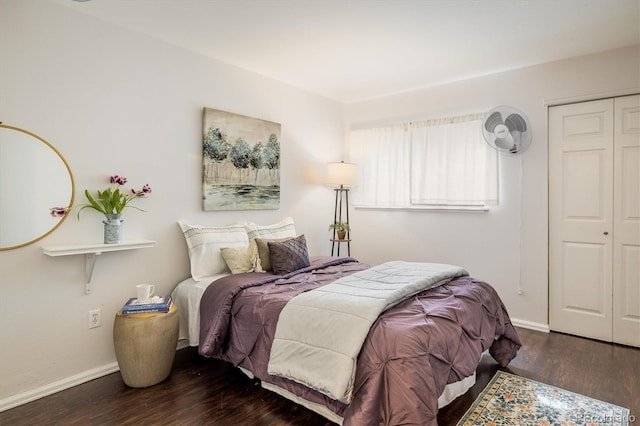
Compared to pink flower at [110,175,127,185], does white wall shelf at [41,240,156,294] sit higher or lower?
lower

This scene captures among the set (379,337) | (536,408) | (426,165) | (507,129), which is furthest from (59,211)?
(507,129)

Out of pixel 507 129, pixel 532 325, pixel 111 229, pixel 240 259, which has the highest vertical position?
pixel 507 129

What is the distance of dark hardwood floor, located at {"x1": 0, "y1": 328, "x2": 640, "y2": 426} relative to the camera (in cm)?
216

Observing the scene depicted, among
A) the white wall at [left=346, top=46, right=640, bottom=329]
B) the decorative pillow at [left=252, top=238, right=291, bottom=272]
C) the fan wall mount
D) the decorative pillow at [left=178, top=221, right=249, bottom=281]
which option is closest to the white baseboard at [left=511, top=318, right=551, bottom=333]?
the white wall at [left=346, top=46, right=640, bottom=329]

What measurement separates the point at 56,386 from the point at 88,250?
0.92m

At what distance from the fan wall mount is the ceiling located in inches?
18.7

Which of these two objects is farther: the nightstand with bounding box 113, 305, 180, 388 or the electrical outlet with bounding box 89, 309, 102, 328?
the electrical outlet with bounding box 89, 309, 102, 328

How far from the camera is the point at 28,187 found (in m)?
2.36

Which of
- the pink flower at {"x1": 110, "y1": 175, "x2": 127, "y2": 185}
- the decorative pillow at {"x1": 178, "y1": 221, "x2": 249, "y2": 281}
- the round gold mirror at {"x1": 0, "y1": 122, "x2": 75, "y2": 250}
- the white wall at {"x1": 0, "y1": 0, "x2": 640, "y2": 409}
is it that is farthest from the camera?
the decorative pillow at {"x1": 178, "y1": 221, "x2": 249, "y2": 281}

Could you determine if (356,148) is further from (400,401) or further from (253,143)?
(400,401)

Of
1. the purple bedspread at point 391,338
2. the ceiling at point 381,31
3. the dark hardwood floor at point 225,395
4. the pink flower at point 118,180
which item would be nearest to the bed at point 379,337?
the purple bedspread at point 391,338

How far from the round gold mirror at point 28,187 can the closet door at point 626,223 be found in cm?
430

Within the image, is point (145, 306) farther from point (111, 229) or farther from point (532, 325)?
point (532, 325)

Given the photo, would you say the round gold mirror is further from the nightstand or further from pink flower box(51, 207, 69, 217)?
the nightstand
